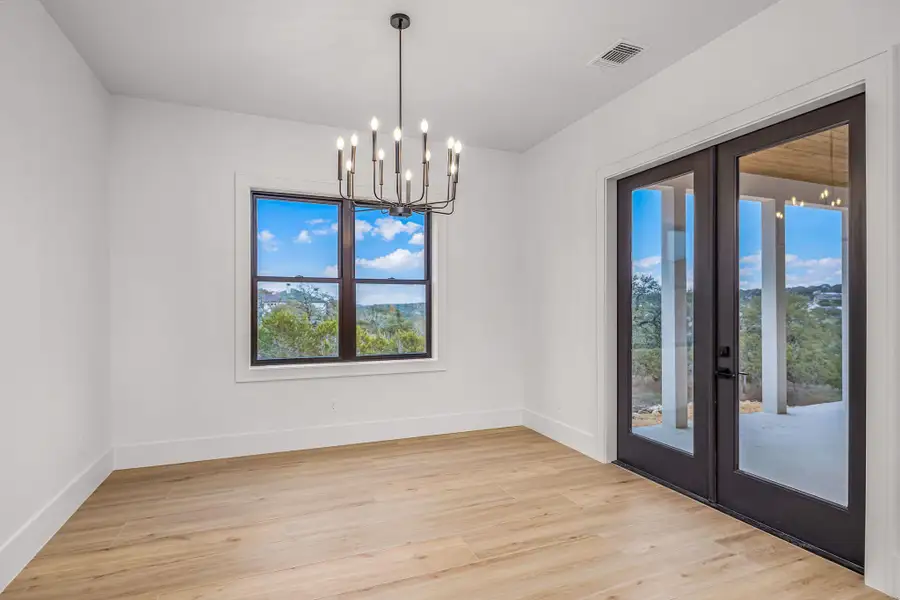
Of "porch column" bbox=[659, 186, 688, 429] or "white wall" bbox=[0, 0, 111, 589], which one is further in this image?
"porch column" bbox=[659, 186, 688, 429]

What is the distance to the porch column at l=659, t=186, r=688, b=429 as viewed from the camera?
11.1 ft

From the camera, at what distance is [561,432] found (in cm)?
453

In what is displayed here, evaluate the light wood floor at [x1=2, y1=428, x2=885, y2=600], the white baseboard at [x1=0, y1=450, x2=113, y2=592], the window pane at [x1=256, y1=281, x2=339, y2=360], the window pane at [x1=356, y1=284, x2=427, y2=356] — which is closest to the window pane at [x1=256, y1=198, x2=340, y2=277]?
the window pane at [x1=256, y1=281, x2=339, y2=360]

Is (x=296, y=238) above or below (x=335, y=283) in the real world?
above

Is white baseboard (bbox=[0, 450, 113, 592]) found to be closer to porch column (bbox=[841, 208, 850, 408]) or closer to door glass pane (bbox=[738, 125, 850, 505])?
door glass pane (bbox=[738, 125, 850, 505])

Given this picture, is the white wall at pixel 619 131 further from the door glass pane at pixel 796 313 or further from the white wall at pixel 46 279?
the white wall at pixel 46 279

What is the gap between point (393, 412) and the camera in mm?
4680

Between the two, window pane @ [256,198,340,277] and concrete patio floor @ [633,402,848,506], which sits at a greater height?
window pane @ [256,198,340,277]

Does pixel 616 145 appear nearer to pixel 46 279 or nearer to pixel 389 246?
pixel 389 246

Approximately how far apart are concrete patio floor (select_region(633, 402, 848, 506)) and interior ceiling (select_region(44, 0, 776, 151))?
85.7 inches

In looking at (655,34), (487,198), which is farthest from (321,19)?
(487,198)

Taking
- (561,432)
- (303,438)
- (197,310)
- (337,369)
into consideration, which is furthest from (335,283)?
(561,432)

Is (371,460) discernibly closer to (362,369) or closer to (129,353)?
(362,369)

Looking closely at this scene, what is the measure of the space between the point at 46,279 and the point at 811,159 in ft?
13.3
